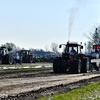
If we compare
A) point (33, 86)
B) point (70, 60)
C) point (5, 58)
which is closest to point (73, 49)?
point (70, 60)

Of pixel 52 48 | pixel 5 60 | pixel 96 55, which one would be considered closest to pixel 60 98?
pixel 96 55

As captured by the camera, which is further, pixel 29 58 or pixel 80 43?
pixel 29 58

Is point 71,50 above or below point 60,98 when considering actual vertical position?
above

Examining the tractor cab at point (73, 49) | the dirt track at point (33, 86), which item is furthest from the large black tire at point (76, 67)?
the dirt track at point (33, 86)

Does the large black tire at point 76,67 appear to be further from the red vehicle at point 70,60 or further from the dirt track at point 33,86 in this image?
the dirt track at point 33,86

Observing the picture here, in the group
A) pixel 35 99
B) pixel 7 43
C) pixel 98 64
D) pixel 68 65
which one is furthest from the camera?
pixel 7 43

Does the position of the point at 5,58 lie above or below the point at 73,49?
below

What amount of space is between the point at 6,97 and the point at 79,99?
6.99ft

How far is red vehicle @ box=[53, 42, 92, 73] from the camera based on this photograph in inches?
832

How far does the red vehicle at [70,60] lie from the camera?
2112 centimetres

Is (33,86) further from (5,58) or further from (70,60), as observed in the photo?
(5,58)

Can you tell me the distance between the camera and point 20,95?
802 centimetres

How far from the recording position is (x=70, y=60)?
69.4 feet

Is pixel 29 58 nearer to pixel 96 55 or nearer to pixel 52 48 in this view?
pixel 96 55
